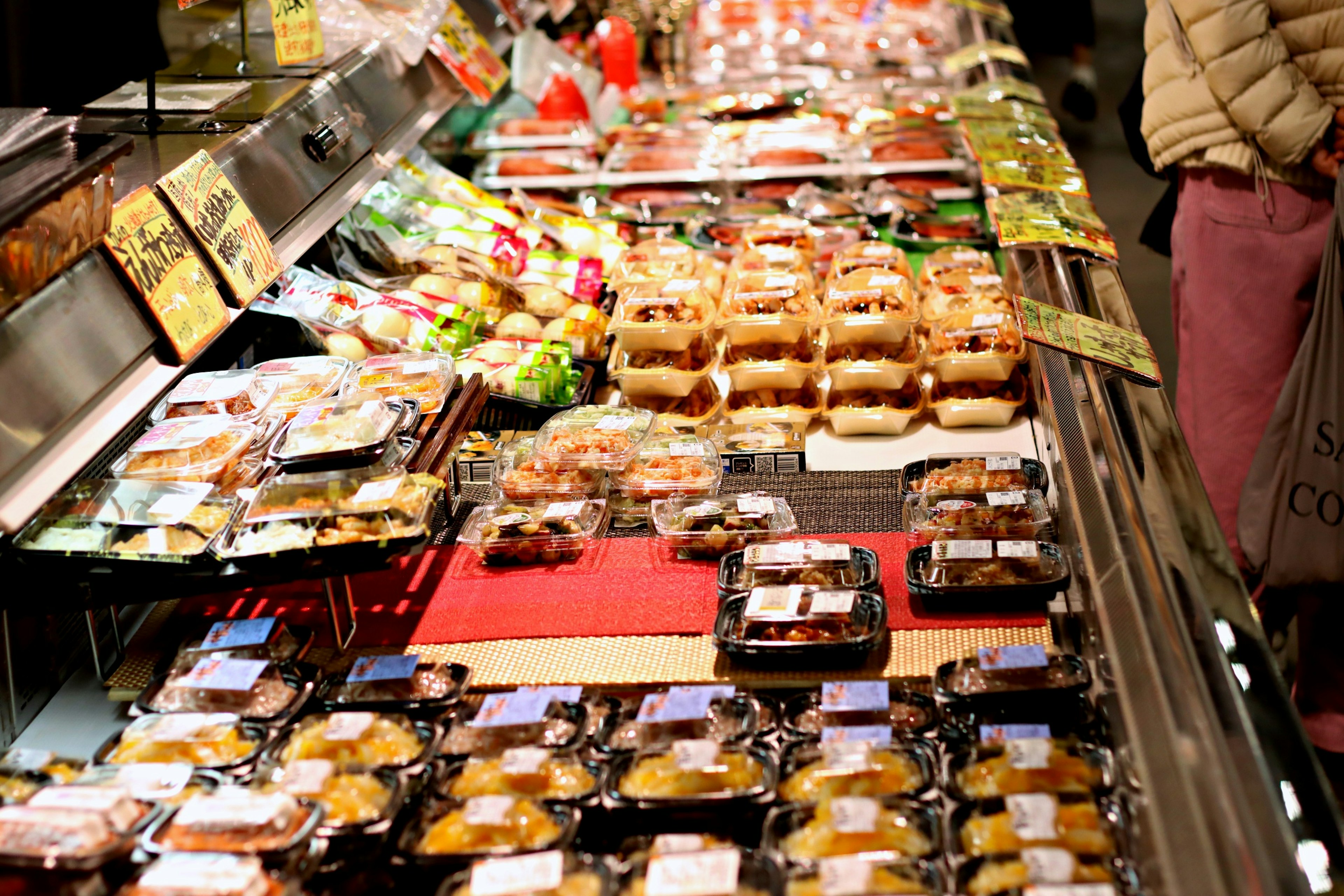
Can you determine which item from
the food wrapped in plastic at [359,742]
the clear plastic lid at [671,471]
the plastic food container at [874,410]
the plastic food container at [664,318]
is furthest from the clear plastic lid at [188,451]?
the plastic food container at [874,410]

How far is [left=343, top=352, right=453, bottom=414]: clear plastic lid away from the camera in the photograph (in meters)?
2.30

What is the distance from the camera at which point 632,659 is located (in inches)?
74.2

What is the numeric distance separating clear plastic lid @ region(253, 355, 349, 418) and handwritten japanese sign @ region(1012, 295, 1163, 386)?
4.56 feet

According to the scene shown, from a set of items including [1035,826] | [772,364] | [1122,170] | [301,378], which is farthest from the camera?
[1122,170]

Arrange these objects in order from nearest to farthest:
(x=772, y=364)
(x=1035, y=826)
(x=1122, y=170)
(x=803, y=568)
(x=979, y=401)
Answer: (x=1035, y=826)
(x=803, y=568)
(x=979, y=401)
(x=772, y=364)
(x=1122, y=170)

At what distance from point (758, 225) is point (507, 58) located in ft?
6.74

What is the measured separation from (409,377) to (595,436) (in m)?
0.41

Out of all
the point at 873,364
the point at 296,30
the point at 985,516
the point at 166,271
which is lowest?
the point at 985,516

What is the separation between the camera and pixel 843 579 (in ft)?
6.49

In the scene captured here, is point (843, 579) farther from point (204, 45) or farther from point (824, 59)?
point (824, 59)

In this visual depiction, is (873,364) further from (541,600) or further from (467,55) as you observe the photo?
(467,55)

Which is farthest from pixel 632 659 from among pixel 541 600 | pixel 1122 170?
pixel 1122 170

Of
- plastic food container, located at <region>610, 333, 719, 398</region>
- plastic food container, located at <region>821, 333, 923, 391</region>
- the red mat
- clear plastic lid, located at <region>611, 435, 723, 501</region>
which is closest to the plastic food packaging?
the red mat

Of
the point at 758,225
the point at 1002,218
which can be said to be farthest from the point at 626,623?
the point at 758,225
